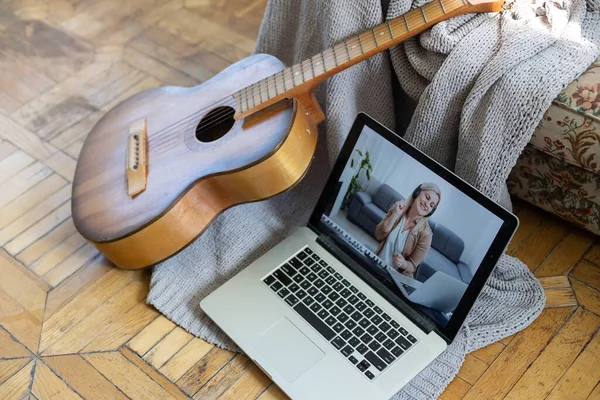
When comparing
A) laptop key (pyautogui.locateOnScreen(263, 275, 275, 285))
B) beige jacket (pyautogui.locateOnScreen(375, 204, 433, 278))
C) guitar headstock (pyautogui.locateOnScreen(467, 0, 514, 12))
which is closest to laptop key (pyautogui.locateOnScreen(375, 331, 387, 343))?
beige jacket (pyautogui.locateOnScreen(375, 204, 433, 278))

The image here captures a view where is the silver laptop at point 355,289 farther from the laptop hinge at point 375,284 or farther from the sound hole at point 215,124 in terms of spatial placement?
the sound hole at point 215,124

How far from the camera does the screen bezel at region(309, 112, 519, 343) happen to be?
3.36ft

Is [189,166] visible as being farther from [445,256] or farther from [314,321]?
[445,256]

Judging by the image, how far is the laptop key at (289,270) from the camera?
4.00 feet

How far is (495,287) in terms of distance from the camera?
1.24 metres

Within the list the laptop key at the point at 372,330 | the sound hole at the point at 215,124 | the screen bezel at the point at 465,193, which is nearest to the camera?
the screen bezel at the point at 465,193

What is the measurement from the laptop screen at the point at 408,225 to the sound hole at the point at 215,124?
0.70 ft

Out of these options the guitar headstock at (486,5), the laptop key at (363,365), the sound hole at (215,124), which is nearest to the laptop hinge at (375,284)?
the laptop key at (363,365)

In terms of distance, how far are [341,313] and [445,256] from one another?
198mm

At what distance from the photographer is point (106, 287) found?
1.29m

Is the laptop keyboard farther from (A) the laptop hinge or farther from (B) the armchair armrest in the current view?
(B) the armchair armrest

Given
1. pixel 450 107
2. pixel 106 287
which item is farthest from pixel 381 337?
pixel 106 287

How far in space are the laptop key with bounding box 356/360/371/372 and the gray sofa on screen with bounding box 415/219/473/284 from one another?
0.53ft

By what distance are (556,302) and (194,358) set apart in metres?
0.65
